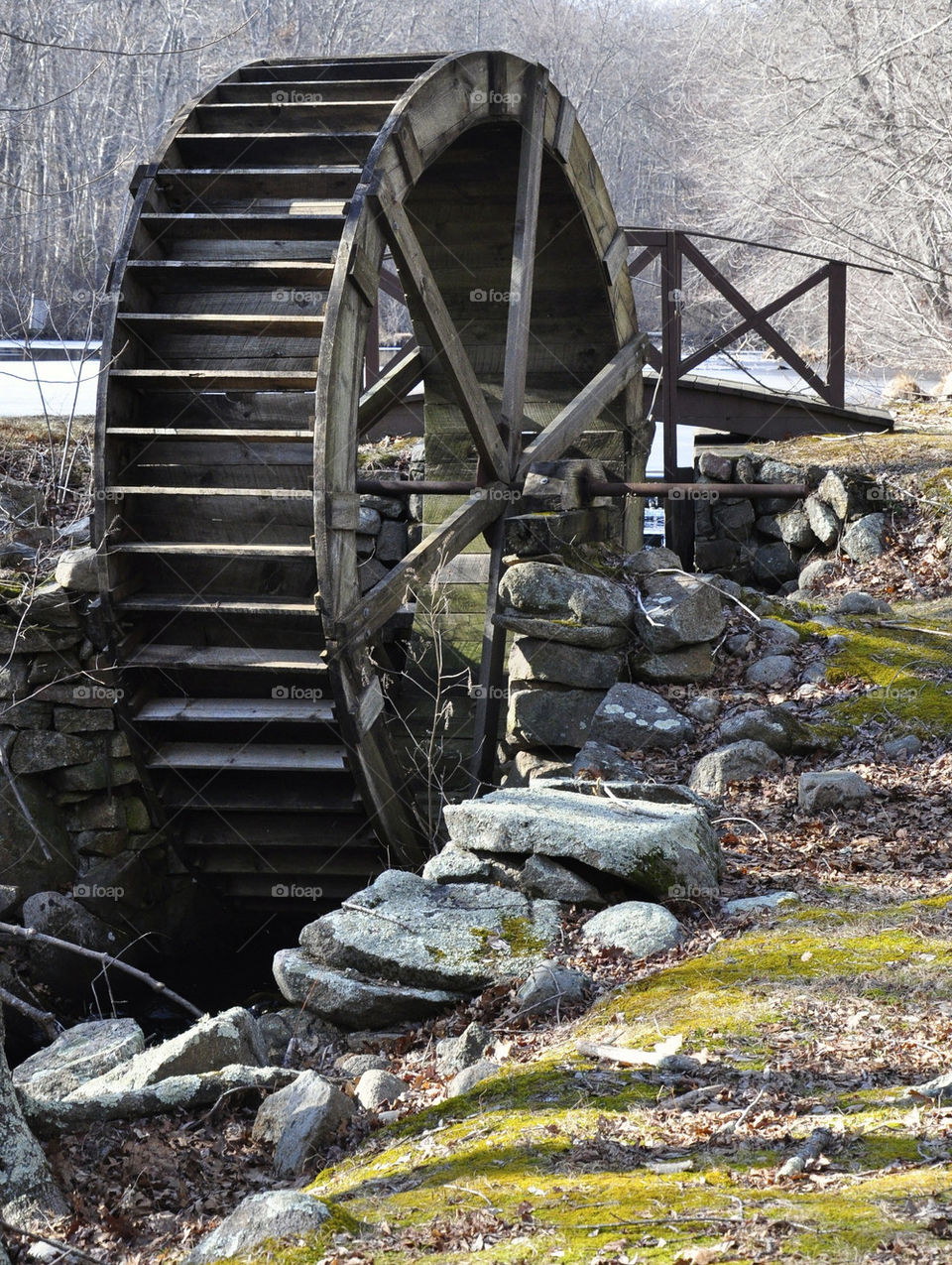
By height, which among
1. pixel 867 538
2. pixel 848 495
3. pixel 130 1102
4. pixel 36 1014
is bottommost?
pixel 130 1102

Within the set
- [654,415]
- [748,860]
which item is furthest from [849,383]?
[748,860]

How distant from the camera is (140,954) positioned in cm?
686

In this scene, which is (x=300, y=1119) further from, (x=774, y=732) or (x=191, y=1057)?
(x=774, y=732)

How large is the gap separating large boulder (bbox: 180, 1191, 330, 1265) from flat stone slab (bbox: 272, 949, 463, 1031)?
1603mm

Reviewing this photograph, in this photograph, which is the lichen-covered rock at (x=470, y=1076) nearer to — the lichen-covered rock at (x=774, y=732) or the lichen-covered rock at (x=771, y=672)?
the lichen-covered rock at (x=774, y=732)

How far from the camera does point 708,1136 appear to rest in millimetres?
2678

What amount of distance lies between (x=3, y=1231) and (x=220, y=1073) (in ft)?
2.84

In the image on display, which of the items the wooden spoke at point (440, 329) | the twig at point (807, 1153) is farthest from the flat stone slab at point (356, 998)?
the wooden spoke at point (440, 329)

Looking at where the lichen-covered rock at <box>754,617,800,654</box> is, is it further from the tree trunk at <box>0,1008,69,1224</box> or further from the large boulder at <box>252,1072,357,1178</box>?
the tree trunk at <box>0,1008,69,1224</box>

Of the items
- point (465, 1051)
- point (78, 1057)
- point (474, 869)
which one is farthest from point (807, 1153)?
point (78, 1057)

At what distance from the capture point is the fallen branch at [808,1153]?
2408mm

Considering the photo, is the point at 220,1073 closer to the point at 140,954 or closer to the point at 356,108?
the point at 140,954

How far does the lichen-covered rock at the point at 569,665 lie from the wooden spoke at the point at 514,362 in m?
0.44

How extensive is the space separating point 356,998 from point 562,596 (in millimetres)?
3122
